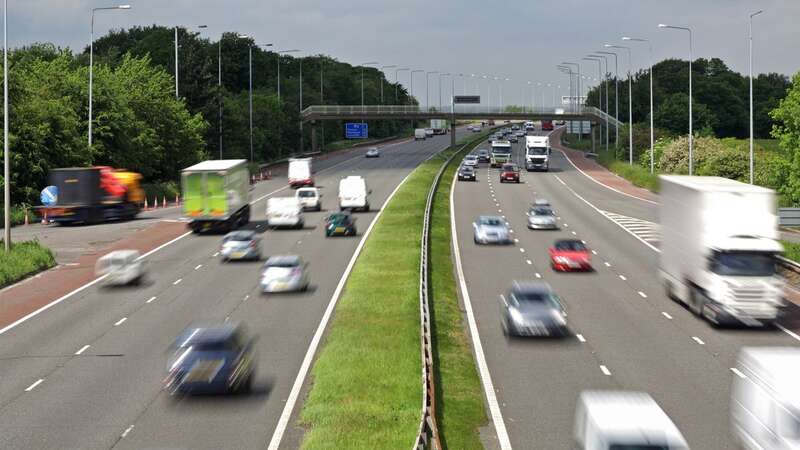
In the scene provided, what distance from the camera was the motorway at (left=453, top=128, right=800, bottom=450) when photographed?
2555 centimetres

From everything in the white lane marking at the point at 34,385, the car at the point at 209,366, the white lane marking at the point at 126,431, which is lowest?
the white lane marking at the point at 126,431

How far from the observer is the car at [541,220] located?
65625 mm

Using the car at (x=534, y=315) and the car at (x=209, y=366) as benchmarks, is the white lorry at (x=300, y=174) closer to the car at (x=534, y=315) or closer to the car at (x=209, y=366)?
the car at (x=534, y=315)

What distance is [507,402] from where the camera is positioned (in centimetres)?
2702

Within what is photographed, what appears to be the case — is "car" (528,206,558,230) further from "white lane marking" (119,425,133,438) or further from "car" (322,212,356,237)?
"white lane marking" (119,425,133,438)

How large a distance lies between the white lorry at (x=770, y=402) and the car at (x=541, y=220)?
Result: 44.0 metres

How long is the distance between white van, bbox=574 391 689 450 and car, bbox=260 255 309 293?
2406 centimetres

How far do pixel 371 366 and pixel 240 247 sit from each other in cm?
2409

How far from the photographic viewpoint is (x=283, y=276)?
4322cm

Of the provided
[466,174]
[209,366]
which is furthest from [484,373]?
[466,174]

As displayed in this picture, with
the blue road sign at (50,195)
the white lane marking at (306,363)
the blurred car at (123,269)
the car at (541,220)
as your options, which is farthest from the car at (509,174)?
the blurred car at (123,269)

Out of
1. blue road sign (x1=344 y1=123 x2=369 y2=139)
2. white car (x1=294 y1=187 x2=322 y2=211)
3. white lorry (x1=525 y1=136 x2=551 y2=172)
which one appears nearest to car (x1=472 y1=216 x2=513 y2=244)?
white car (x1=294 y1=187 x2=322 y2=211)

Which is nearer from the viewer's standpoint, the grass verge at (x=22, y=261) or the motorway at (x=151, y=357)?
the motorway at (x=151, y=357)

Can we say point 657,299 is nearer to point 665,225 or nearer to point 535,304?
point 665,225
